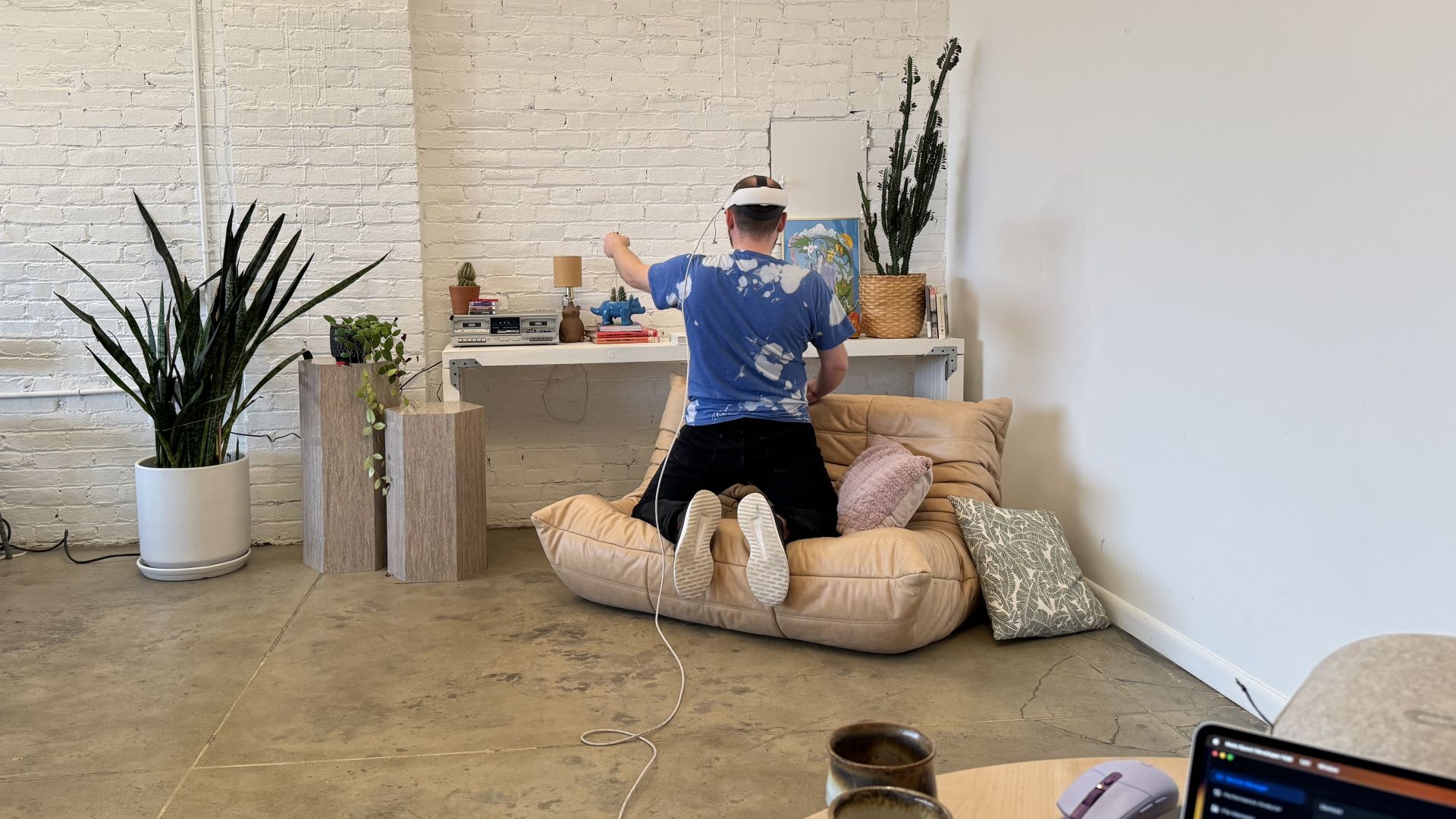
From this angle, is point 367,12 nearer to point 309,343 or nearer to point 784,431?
point 309,343

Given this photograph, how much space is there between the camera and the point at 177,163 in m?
4.48

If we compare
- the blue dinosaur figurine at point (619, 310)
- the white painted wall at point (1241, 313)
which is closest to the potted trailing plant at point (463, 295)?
the blue dinosaur figurine at point (619, 310)

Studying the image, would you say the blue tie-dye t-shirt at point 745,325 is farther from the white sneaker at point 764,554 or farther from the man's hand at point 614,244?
the white sneaker at point 764,554

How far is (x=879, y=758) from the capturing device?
3.86ft

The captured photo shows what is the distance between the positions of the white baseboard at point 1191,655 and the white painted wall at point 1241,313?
0.03ft

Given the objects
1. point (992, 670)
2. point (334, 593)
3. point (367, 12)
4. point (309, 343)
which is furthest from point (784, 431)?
point (367, 12)

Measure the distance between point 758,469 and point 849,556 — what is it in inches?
18.3

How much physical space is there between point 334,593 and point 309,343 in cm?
125

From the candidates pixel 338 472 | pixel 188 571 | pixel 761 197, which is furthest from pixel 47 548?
pixel 761 197

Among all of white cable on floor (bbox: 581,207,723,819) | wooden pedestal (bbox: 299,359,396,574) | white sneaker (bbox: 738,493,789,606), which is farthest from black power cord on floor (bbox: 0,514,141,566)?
white sneaker (bbox: 738,493,789,606)

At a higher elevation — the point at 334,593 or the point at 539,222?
the point at 539,222

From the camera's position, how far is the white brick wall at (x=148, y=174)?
4391 mm

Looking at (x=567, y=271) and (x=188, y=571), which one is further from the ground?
(x=567, y=271)

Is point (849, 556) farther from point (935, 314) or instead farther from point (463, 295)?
point (463, 295)
